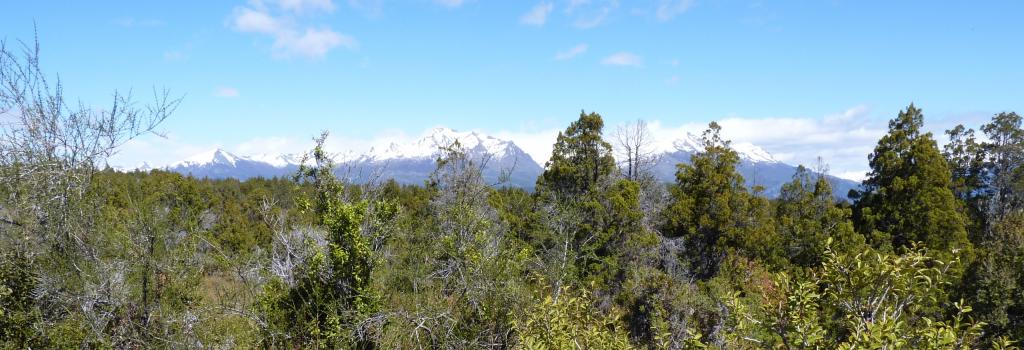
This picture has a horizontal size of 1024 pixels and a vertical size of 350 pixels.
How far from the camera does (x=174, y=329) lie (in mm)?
11117

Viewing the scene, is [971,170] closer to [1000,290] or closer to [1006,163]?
[1006,163]

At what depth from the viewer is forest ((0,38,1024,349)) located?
15.5ft

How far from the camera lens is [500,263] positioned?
1215 cm

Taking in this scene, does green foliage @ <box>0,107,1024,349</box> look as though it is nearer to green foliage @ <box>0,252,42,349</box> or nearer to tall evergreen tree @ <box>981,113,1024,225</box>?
green foliage @ <box>0,252,42,349</box>

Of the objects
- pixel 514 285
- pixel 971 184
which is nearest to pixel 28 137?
pixel 514 285

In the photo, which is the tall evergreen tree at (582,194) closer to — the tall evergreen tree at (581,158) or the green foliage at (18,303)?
the tall evergreen tree at (581,158)

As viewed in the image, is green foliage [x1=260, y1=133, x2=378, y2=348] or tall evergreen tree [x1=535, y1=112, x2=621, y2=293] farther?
tall evergreen tree [x1=535, y1=112, x2=621, y2=293]

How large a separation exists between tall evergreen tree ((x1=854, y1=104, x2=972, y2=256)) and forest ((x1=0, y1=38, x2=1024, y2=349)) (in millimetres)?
81

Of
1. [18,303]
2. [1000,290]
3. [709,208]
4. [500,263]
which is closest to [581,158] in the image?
[709,208]

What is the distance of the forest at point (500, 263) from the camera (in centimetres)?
473

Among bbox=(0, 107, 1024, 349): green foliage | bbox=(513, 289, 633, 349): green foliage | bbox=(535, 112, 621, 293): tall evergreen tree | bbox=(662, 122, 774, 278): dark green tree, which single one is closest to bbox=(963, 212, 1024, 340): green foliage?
bbox=(0, 107, 1024, 349): green foliage

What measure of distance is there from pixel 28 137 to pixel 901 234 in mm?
27907

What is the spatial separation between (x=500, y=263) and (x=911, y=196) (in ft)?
65.3

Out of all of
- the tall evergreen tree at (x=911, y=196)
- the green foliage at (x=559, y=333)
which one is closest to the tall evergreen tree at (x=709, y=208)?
the tall evergreen tree at (x=911, y=196)
